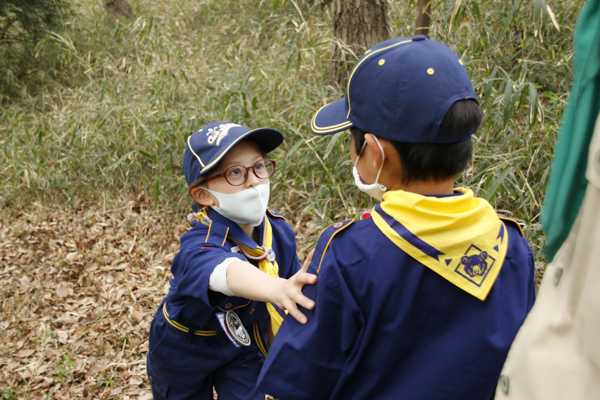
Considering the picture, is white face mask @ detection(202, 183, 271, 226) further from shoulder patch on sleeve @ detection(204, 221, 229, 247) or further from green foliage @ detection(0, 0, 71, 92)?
green foliage @ detection(0, 0, 71, 92)

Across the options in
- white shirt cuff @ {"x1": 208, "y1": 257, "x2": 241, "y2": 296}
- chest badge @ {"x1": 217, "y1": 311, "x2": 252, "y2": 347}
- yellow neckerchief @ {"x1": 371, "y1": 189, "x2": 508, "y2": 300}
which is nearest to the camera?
yellow neckerchief @ {"x1": 371, "y1": 189, "x2": 508, "y2": 300}

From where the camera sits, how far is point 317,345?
1.11 m

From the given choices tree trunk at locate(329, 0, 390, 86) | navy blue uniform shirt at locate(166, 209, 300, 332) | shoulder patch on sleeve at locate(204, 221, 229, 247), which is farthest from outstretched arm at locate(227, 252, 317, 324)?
tree trunk at locate(329, 0, 390, 86)

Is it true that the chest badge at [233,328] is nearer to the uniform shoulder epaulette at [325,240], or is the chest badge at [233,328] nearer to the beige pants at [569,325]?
the uniform shoulder epaulette at [325,240]

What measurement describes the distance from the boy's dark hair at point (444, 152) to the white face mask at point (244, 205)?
2.94ft

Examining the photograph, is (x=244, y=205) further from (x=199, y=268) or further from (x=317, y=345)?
(x=317, y=345)

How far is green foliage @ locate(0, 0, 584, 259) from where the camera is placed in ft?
11.1

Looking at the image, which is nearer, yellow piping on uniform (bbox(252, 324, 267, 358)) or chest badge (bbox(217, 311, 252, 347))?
chest badge (bbox(217, 311, 252, 347))

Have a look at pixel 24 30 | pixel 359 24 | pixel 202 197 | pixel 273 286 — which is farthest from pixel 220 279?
pixel 24 30

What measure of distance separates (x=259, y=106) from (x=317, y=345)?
3983mm

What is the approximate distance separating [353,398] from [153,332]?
1.18 metres

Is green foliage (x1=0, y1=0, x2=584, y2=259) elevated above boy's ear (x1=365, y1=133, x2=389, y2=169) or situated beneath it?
situated beneath

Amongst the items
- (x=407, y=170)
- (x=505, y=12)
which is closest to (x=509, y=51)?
(x=505, y=12)

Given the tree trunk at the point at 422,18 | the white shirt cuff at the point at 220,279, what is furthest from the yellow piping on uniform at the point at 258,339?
the tree trunk at the point at 422,18
